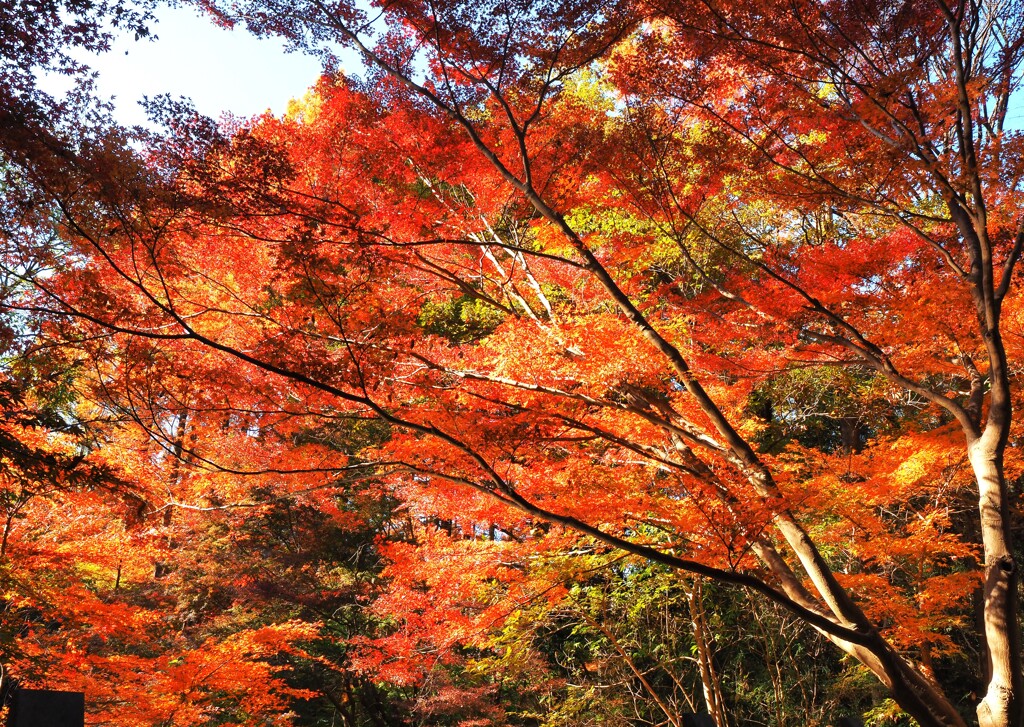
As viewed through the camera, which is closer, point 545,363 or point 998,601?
point 998,601

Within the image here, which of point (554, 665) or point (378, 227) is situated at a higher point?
point (378, 227)

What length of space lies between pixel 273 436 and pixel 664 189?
9.39 meters

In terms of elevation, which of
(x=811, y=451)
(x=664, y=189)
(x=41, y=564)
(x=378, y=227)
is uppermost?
(x=664, y=189)

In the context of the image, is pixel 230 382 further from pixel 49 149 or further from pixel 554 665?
pixel 554 665

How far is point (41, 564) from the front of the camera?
8023mm

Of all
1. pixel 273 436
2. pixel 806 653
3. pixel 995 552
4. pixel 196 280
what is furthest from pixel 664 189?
pixel 806 653

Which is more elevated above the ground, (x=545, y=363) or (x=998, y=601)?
(x=545, y=363)

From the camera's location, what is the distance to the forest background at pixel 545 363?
200 inches

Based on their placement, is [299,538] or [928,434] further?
[299,538]

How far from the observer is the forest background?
507 cm

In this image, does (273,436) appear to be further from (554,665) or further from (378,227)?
(378,227)

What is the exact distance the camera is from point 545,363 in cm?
625

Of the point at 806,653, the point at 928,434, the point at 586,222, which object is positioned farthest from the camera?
the point at 806,653

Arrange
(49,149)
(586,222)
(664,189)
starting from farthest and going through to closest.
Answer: (586,222) → (664,189) → (49,149)
